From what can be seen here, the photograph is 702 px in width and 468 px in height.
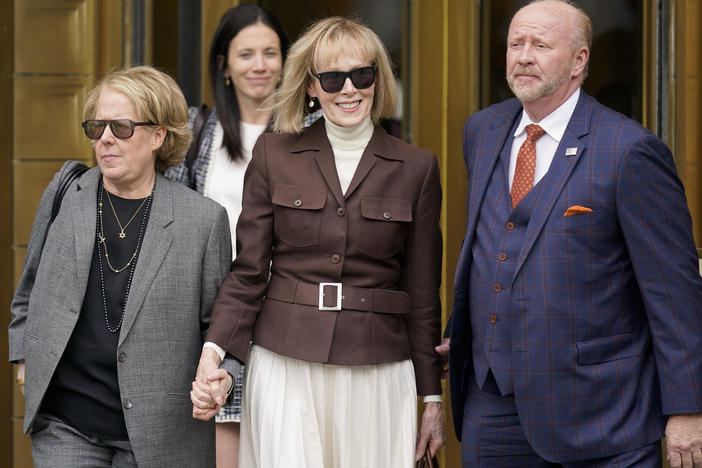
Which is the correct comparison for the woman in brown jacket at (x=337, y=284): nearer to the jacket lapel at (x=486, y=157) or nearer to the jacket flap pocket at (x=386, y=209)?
the jacket flap pocket at (x=386, y=209)

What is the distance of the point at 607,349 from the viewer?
3359 millimetres

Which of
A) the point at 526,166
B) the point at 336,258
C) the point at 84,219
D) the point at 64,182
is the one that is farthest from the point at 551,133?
the point at 64,182

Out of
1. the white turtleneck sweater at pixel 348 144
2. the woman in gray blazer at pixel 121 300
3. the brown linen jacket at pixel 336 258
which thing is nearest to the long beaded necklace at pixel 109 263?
the woman in gray blazer at pixel 121 300

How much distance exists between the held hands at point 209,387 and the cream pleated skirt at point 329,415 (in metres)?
0.16

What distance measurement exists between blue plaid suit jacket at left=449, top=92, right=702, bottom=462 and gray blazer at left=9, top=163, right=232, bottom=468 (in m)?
1.05

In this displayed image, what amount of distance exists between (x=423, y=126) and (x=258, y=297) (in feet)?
6.13

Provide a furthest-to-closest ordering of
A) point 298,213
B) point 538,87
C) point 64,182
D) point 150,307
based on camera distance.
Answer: point 64,182 → point 298,213 → point 150,307 → point 538,87

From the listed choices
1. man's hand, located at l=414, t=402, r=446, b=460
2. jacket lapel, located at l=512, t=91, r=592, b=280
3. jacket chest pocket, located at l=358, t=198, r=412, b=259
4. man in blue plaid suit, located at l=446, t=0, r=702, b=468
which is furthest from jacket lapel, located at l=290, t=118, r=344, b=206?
man's hand, located at l=414, t=402, r=446, b=460

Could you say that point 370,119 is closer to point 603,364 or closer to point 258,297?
point 258,297

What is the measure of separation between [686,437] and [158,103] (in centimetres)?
199

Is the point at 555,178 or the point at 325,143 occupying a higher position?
the point at 325,143

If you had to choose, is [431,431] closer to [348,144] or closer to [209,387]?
[209,387]

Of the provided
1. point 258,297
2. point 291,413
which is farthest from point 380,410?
point 258,297

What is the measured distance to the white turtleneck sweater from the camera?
12.4 feet
